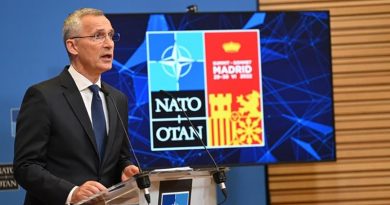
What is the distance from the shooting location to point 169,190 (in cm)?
288

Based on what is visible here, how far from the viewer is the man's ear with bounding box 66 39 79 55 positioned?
356 centimetres

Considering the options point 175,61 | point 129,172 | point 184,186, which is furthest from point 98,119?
point 175,61

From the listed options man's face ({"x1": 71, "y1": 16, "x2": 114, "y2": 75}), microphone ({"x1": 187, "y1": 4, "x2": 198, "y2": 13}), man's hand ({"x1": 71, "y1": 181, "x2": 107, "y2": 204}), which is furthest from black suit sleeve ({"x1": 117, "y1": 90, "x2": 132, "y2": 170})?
microphone ({"x1": 187, "y1": 4, "x2": 198, "y2": 13})

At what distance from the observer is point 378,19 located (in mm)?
5453

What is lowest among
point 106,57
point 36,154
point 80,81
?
point 36,154

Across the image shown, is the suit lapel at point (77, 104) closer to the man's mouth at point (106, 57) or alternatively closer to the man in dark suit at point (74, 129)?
the man in dark suit at point (74, 129)

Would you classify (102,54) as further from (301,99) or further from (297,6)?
(297,6)

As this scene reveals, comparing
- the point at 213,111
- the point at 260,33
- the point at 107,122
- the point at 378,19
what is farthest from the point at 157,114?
the point at 378,19

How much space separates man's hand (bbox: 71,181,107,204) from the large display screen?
5.44ft

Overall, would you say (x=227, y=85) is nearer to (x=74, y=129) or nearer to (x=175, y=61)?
(x=175, y=61)

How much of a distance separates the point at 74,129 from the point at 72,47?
0.44 m

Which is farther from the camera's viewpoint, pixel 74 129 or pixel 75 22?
pixel 75 22

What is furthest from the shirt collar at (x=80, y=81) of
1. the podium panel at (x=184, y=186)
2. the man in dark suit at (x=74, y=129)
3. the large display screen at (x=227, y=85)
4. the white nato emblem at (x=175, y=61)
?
the white nato emblem at (x=175, y=61)

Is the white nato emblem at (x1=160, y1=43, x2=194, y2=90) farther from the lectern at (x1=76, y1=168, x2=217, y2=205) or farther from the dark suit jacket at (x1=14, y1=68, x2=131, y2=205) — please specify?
the lectern at (x1=76, y1=168, x2=217, y2=205)
